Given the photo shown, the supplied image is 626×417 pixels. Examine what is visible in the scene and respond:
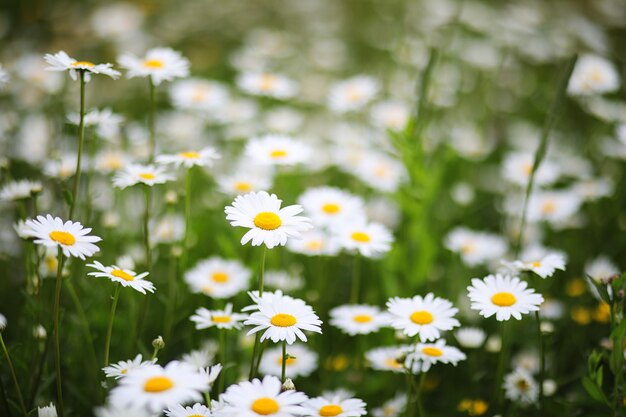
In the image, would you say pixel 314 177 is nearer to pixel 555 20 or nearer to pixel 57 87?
pixel 57 87

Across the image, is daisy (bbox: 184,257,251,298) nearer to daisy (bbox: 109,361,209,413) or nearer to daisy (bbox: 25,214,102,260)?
daisy (bbox: 25,214,102,260)

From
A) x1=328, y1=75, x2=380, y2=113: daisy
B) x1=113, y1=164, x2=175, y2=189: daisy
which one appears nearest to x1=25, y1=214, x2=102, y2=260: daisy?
x1=113, y1=164, x2=175, y2=189: daisy

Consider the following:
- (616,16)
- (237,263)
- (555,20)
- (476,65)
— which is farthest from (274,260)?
(616,16)

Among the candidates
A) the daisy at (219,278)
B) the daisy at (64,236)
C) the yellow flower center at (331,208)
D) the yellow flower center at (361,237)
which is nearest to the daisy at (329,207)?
the yellow flower center at (331,208)

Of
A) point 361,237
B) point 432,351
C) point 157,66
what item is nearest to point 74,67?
point 157,66

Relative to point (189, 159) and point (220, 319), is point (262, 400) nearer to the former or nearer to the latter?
point (220, 319)
